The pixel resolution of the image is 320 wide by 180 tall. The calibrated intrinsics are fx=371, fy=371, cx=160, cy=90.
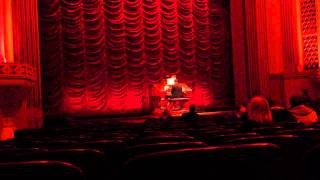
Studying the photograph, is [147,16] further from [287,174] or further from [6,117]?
[287,174]

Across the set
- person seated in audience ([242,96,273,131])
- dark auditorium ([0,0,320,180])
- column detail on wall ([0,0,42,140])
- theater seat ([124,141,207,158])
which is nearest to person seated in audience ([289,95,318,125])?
person seated in audience ([242,96,273,131])

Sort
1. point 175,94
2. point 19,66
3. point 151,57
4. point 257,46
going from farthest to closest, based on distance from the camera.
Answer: point 151,57 < point 257,46 < point 175,94 < point 19,66

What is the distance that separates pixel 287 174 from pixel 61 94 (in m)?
10.3

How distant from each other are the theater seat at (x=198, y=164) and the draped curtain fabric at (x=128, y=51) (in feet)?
34.4

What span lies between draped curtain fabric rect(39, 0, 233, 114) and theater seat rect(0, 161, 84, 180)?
1044cm

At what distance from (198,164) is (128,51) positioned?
37.3 feet

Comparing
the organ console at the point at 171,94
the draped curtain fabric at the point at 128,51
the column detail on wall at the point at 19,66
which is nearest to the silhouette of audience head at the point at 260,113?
the column detail on wall at the point at 19,66

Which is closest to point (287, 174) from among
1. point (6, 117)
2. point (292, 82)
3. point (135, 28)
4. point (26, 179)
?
point (26, 179)

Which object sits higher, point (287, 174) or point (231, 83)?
point (231, 83)

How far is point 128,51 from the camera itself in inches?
491

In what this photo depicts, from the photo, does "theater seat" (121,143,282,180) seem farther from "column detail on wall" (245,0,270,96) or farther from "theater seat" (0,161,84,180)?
"column detail on wall" (245,0,270,96)

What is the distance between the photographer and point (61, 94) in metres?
11.5

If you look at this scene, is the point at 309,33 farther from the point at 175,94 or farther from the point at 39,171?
the point at 39,171

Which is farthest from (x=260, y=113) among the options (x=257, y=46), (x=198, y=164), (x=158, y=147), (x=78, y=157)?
(x=257, y=46)
